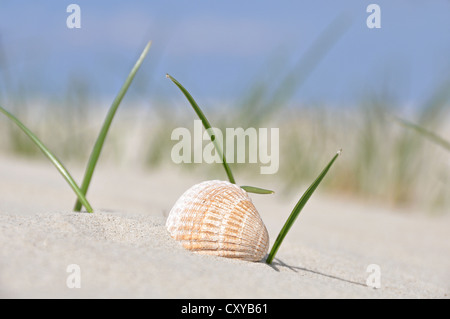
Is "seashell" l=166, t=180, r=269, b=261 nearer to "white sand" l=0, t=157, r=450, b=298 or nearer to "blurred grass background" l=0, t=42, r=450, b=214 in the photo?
"white sand" l=0, t=157, r=450, b=298

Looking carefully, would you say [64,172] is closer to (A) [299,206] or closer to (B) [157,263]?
(B) [157,263]

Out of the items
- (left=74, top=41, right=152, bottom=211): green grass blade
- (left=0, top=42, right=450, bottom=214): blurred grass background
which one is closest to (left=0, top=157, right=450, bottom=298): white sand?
(left=74, top=41, right=152, bottom=211): green grass blade

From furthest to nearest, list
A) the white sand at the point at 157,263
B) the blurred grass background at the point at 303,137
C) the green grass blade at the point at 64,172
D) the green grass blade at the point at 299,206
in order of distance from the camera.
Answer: the blurred grass background at the point at 303,137 < the green grass blade at the point at 64,172 < the green grass blade at the point at 299,206 < the white sand at the point at 157,263

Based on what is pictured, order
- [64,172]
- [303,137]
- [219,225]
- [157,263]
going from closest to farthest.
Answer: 1. [157,263]
2. [219,225]
3. [64,172]
4. [303,137]

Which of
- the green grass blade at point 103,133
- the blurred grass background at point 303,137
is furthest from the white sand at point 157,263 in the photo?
the blurred grass background at point 303,137

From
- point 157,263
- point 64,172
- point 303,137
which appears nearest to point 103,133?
point 64,172

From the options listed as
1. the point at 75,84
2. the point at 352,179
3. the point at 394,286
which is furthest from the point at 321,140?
the point at 394,286

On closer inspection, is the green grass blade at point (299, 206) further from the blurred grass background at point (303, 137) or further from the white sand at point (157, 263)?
the blurred grass background at point (303, 137)
